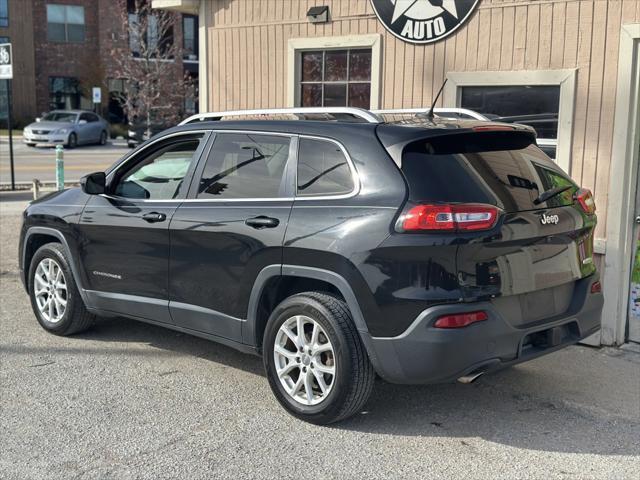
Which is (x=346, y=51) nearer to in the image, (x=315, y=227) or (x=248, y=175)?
(x=248, y=175)

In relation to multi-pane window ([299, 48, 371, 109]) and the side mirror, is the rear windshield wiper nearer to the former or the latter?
the side mirror

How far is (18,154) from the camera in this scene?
91.7 feet

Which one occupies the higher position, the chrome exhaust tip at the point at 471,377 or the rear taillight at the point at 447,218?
the rear taillight at the point at 447,218

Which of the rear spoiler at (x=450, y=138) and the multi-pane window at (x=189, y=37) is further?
the multi-pane window at (x=189, y=37)

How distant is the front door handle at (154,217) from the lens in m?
5.32

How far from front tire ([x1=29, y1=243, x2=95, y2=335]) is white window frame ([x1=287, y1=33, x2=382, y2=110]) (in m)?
3.23

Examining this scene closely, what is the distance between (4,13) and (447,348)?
41.2 metres

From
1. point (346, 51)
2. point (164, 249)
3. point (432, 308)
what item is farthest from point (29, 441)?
point (346, 51)

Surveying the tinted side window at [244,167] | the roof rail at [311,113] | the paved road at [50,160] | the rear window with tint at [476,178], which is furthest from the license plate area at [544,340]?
the paved road at [50,160]

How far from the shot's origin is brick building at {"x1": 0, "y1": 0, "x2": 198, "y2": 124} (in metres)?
40.5

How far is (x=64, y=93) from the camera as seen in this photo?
4225 centimetres

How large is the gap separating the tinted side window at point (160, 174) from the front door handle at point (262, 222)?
2.46 ft

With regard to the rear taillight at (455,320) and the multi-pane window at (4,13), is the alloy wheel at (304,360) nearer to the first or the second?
the rear taillight at (455,320)

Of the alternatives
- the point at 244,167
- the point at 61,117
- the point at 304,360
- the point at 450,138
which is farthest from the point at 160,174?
the point at 61,117
